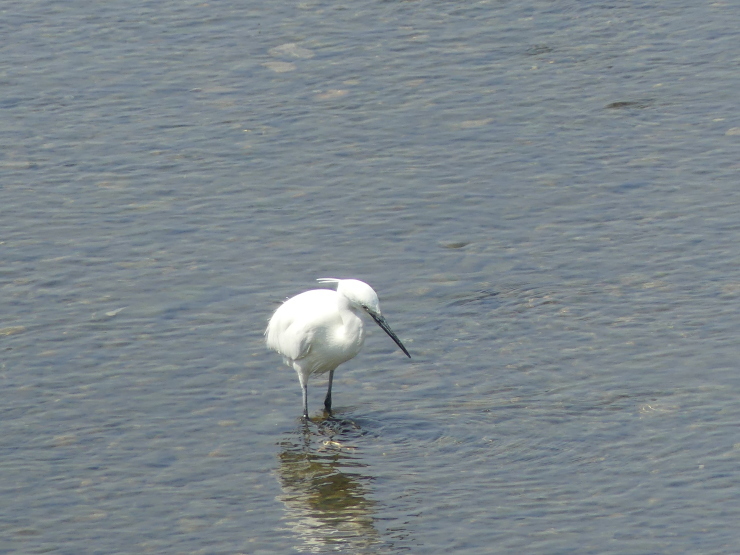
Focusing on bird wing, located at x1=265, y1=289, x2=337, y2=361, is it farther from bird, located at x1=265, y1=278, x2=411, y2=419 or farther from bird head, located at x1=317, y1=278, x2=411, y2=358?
bird head, located at x1=317, y1=278, x2=411, y2=358

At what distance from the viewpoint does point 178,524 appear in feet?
30.4

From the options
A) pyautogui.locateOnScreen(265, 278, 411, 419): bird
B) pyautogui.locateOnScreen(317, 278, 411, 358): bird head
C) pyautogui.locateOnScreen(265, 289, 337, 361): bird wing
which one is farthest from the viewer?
pyautogui.locateOnScreen(265, 289, 337, 361): bird wing

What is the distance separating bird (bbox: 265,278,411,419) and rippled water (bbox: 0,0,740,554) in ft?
1.73

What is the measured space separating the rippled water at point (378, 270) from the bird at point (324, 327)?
0.53 meters

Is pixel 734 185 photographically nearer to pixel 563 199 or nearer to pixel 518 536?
pixel 563 199

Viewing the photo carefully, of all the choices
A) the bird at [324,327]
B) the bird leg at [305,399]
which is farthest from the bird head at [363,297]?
the bird leg at [305,399]

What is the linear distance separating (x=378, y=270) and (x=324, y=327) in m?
2.63

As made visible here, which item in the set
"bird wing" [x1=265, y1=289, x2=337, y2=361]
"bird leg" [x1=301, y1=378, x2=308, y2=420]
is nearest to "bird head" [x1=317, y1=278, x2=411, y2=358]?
"bird wing" [x1=265, y1=289, x2=337, y2=361]

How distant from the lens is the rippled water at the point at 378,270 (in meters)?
9.42

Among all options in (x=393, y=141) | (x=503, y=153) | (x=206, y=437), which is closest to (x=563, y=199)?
(x=503, y=153)

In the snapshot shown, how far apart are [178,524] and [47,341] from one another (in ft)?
10.6

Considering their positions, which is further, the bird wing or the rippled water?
the bird wing

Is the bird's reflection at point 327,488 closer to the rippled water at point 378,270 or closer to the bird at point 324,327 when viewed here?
the rippled water at point 378,270

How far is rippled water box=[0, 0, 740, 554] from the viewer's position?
9422mm
